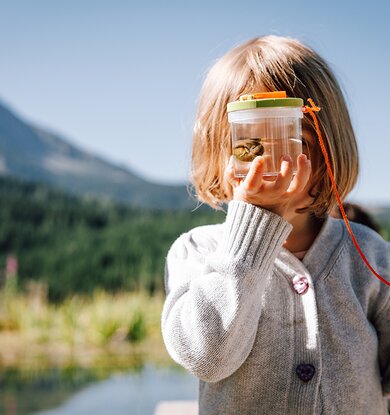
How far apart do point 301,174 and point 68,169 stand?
37669mm

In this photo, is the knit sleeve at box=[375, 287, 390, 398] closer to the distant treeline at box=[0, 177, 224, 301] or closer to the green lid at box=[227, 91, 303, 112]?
the green lid at box=[227, 91, 303, 112]

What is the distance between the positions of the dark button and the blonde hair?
0.33 m

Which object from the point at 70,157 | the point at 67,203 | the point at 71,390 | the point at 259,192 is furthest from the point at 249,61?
the point at 70,157

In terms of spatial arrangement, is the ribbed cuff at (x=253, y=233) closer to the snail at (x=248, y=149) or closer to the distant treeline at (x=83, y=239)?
the snail at (x=248, y=149)

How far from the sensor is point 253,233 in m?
1.26

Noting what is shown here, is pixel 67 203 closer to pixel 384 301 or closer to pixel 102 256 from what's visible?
pixel 102 256

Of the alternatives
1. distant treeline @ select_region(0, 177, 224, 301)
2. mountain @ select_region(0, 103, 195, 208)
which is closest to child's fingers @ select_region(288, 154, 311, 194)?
distant treeline @ select_region(0, 177, 224, 301)

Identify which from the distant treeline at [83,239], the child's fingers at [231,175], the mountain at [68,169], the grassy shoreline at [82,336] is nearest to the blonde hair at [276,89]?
→ the child's fingers at [231,175]

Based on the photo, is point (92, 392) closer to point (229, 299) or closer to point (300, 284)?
point (300, 284)

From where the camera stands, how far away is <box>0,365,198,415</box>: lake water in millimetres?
5109

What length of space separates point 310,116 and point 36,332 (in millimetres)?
6674

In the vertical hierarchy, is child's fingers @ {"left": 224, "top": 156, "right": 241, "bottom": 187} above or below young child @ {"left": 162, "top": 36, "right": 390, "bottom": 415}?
above

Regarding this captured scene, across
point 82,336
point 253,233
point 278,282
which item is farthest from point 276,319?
point 82,336

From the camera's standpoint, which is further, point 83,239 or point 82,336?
point 83,239
